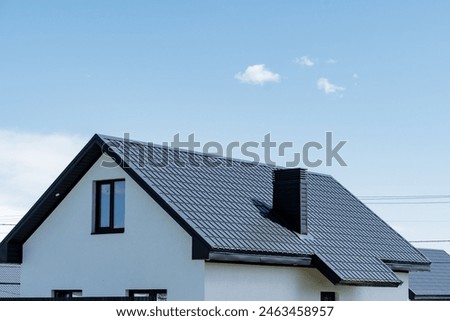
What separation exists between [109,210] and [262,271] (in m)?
4.07

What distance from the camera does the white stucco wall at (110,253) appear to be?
2000cm

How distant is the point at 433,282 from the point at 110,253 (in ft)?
59.3

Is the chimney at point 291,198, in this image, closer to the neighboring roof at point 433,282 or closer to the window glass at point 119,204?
the window glass at point 119,204

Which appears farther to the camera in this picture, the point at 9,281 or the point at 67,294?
the point at 9,281

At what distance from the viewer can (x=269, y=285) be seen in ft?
69.3

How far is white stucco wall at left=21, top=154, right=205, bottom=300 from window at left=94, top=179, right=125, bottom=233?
0.17 metres

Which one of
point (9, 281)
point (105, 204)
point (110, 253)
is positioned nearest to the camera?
point (110, 253)

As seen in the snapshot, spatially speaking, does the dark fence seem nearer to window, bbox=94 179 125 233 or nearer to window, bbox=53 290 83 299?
window, bbox=53 290 83 299

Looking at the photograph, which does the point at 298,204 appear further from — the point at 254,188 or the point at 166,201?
the point at 166,201

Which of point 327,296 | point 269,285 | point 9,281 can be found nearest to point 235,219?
point 269,285

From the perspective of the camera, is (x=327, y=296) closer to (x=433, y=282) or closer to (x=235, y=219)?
(x=235, y=219)

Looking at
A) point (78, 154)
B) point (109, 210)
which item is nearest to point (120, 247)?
point (109, 210)

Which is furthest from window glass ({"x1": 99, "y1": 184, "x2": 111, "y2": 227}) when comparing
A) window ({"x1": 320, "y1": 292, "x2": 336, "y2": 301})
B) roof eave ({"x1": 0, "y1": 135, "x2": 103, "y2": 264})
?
window ({"x1": 320, "y1": 292, "x2": 336, "y2": 301})

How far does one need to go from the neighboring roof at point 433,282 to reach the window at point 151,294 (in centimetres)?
1397
